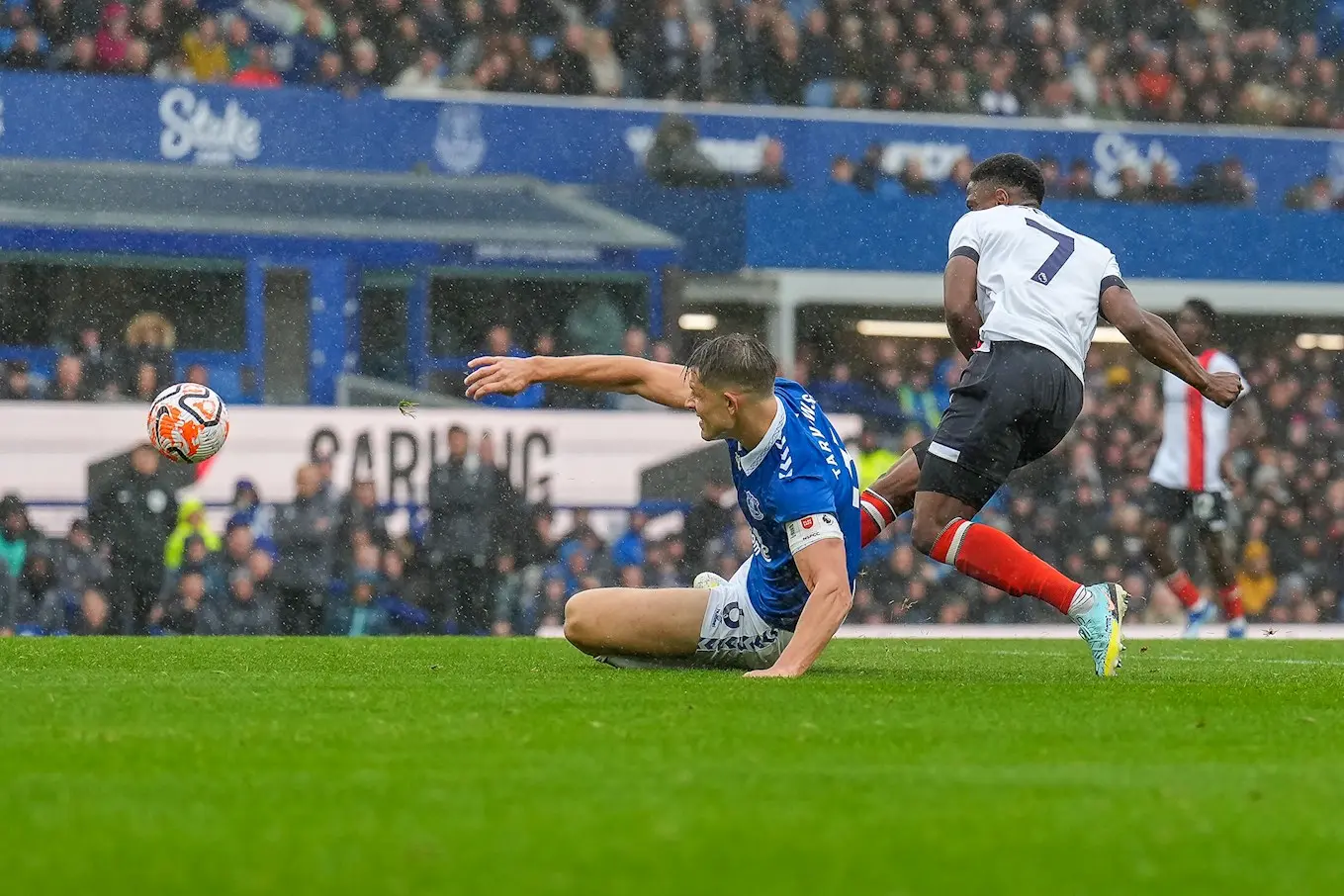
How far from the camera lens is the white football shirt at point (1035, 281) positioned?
7430 mm

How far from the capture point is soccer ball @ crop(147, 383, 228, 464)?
31.8 ft

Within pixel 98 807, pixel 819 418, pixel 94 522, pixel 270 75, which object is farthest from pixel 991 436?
pixel 270 75

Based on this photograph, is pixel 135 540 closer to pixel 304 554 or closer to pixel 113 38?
pixel 304 554

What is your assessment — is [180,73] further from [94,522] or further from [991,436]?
[991,436]

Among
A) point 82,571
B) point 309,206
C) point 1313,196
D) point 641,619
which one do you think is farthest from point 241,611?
point 1313,196

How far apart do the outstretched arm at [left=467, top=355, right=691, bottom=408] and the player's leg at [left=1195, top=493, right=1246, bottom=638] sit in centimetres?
663

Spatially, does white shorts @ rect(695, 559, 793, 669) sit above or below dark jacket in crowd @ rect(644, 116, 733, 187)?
below

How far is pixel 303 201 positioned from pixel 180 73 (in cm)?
208

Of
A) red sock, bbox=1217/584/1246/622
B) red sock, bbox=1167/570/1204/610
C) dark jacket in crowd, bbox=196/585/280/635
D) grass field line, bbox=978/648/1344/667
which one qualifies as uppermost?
grass field line, bbox=978/648/1344/667

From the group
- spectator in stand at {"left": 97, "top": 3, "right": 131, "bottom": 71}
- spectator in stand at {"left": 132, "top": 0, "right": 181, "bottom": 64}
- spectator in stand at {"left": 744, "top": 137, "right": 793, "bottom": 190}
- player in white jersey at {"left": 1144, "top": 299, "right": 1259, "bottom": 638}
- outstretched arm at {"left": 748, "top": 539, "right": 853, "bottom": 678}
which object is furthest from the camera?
spectator in stand at {"left": 744, "top": 137, "right": 793, "bottom": 190}

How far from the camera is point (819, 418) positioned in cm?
701

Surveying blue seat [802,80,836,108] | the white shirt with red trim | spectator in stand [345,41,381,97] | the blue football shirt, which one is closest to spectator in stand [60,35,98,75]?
spectator in stand [345,41,381,97]

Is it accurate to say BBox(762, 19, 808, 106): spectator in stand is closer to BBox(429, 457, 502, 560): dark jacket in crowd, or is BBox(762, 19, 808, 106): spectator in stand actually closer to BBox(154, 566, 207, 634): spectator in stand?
BBox(429, 457, 502, 560): dark jacket in crowd

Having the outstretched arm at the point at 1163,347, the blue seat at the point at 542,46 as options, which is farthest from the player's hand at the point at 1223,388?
the blue seat at the point at 542,46
